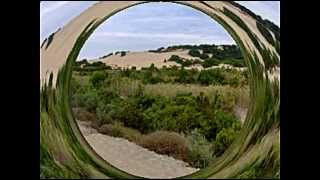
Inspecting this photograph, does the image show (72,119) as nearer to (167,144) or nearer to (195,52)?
(167,144)

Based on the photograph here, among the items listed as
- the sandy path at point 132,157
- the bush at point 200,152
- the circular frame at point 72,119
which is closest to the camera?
the circular frame at point 72,119

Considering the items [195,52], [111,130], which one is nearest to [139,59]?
[195,52]

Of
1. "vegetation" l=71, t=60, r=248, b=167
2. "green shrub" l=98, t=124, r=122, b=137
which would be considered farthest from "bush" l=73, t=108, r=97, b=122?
"green shrub" l=98, t=124, r=122, b=137

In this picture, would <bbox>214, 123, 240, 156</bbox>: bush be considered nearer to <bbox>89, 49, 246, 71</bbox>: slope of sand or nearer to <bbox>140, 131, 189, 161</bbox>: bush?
<bbox>140, 131, 189, 161</bbox>: bush

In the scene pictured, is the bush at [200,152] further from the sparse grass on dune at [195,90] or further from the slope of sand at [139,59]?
the slope of sand at [139,59]

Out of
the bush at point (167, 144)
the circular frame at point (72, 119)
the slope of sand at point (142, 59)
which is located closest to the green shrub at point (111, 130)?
the bush at point (167, 144)

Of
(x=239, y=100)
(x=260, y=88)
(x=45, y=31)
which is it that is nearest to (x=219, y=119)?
(x=239, y=100)
